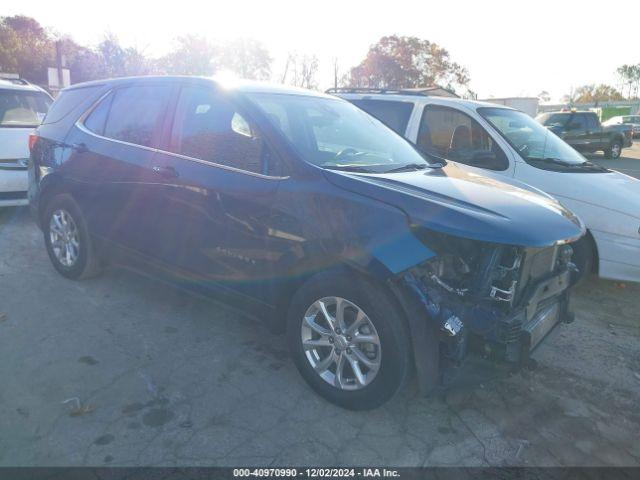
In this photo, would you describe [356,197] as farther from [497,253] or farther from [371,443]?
[371,443]

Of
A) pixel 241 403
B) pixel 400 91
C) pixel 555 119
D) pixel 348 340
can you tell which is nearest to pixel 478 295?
pixel 348 340

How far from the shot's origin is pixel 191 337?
385 cm

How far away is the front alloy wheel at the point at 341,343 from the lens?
2902 millimetres

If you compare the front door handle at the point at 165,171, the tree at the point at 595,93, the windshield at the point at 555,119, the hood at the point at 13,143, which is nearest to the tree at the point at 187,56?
the windshield at the point at 555,119

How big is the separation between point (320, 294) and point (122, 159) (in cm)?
217

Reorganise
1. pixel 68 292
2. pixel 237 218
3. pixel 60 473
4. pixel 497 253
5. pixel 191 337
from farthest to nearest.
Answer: pixel 68 292 < pixel 191 337 < pixel 237 218 < pixel 497 253 < pixel 60 473

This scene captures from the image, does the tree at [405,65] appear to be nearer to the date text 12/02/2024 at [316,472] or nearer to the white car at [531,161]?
the white car at [531,161]

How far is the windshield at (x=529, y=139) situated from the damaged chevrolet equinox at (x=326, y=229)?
1.85 m

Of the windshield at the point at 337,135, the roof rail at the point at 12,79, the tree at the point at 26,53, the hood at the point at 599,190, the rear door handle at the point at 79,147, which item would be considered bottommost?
the hood at the point at 599,190

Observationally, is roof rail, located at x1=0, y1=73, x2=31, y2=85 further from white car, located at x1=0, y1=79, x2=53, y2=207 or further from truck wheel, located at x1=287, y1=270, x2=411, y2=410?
truck wheel, located at x1=287, y1=270, x2=411, y2=410

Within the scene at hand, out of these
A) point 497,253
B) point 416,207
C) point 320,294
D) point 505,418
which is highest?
point 416,207

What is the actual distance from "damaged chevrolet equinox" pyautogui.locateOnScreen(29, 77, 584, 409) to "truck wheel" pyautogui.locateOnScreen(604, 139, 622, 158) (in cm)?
2010

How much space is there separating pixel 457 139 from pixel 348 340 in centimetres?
356

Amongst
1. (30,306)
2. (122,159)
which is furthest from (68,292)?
(122,159)
